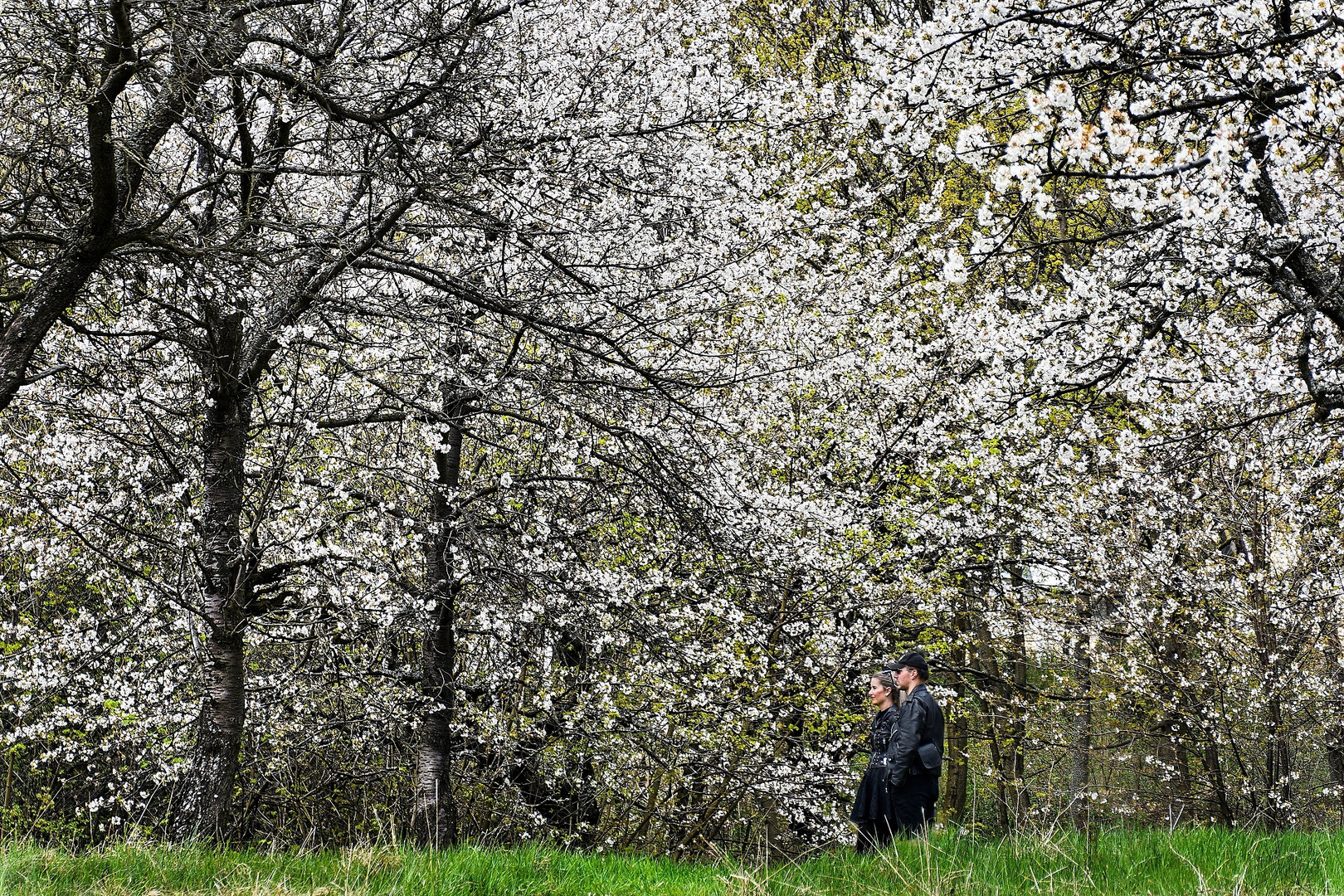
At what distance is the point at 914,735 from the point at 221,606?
4.69 metres

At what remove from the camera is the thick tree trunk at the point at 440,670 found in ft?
26.1

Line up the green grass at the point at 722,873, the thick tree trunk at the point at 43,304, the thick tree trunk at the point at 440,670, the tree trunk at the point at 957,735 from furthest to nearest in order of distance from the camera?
the tree trunk at the point at 957,735, the thick tree trunk at the point at 440,670, the thick tree trunk at the point at 43,304, the green grass at the point at 722,873

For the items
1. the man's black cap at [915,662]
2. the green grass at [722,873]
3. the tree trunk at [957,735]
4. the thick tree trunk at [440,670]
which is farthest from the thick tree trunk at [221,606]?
the tree trunk at [957,735]

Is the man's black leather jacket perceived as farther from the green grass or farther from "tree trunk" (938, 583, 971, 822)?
"tree trunk" (938, 583, 971, 822)

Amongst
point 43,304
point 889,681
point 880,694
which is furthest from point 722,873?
point 43,304

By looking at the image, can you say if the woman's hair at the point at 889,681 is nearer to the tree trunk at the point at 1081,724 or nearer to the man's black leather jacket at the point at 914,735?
the man's black leather jacket at the point at 914,735

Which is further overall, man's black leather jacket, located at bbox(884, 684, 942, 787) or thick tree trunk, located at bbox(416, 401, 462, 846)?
thick tree trunk, located at bbox(416, 401, 462, 846)

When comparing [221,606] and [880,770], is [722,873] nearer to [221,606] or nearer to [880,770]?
[880,770]

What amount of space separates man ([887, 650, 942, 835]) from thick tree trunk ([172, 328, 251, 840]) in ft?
13.7

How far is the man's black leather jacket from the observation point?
218 inches

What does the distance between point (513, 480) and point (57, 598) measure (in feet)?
15.7

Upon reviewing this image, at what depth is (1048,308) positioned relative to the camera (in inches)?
357

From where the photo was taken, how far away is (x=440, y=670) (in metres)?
8.08

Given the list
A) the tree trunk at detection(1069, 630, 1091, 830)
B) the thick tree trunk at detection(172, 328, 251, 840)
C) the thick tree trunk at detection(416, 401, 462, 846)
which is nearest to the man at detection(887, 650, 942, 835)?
the thick tree trunk at detection(416, 401, 462, 846)
